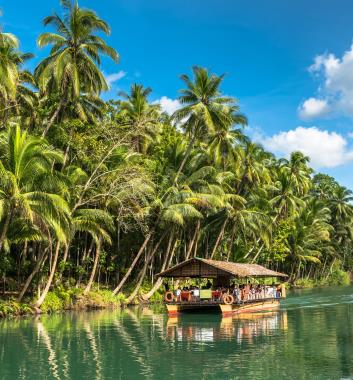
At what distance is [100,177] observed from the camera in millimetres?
32500

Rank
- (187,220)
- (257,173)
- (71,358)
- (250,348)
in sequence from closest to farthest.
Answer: (71,358), (250,348), (187,220), (257,173)

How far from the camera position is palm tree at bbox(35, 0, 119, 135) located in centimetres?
3028

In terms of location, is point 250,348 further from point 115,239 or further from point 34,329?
point 115,239

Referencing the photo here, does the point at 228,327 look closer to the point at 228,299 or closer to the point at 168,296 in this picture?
the point at 228,299

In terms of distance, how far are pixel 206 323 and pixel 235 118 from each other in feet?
74.4

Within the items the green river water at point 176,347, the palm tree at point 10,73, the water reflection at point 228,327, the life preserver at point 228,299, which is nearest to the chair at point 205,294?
the life preserver at point 228,299

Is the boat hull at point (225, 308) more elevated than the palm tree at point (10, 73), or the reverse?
the palm tree at point (10, 73)

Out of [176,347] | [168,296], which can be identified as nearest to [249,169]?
[168,296]

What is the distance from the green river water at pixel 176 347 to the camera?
1391cm

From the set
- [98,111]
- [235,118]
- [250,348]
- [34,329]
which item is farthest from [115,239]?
[250,348]

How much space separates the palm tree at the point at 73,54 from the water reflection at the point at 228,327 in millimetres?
14366

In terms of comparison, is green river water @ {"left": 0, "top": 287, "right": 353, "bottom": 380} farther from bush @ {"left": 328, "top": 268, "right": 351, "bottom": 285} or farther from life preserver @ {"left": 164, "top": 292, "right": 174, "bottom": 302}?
bush @ {"left": 328, "top": 268, "right": 351, "bottom": 285}

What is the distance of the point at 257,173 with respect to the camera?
46969 mm

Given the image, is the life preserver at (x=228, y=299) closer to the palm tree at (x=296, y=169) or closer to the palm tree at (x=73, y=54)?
the palm tree at (x=73, y=54)
